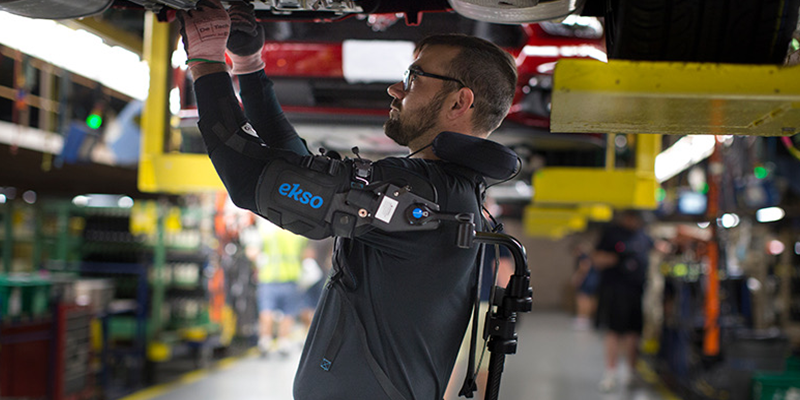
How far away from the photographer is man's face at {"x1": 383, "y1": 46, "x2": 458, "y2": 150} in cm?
167

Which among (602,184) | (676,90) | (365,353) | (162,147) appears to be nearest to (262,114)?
(365,353)

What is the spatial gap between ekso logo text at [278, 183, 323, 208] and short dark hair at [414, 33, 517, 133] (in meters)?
0.47

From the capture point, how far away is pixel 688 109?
1399 millimetres

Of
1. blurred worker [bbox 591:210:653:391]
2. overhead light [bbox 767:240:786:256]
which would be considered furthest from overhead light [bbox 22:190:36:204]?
overhead light [bbox 767:240:786:256]

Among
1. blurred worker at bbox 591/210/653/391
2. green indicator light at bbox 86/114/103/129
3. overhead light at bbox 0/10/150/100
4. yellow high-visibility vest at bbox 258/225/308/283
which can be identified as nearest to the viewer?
overhead light at bbox 0/10/150/100

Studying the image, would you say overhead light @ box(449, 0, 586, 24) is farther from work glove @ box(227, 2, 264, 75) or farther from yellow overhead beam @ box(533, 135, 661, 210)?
yellow overhead beam @ box(533, 135, 661, 210)

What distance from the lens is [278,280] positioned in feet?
29.3

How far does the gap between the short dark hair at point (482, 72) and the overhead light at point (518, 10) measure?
64 millimetres

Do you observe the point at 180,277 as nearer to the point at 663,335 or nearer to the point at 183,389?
the point at 183,389

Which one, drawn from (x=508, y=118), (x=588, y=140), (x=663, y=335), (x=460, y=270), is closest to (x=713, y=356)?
(x=663, y=335)

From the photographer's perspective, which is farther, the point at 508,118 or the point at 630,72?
the point at 508,118

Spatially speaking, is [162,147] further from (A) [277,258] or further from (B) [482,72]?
(A) [277,258]

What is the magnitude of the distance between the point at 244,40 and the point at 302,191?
1.52 ft

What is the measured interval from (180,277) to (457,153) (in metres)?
7.74
